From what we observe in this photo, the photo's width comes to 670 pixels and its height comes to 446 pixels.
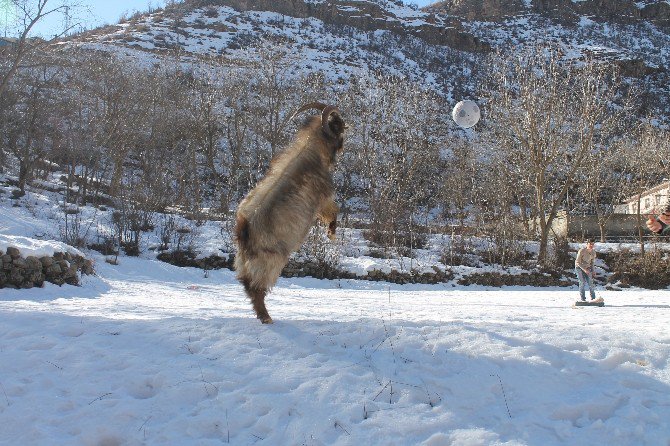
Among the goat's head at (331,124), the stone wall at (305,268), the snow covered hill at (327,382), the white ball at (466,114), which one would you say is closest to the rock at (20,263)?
the snow covered hill at (327,382)

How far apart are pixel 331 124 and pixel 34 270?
26.7ft

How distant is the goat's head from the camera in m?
5.37

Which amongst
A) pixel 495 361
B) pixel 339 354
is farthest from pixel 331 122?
pixel 495 361

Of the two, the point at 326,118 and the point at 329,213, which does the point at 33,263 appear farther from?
the point at 326,118

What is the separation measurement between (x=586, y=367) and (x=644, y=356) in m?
0.75

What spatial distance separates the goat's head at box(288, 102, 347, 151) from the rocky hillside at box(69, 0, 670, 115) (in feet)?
180

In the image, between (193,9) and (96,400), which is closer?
(96,400)

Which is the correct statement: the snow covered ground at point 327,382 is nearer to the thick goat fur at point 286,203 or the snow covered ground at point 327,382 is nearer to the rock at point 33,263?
the thick goat fur at point 286,203

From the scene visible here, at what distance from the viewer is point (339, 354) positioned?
4.88 meters

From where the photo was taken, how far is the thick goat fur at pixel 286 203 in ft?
16.9

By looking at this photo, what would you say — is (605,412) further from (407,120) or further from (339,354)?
(407,120)

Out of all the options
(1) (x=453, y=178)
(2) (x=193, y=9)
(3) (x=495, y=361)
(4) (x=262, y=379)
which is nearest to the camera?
(4) (x=262, y=379)

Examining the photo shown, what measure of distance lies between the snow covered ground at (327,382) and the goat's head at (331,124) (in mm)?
2061

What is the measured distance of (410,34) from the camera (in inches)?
3595
